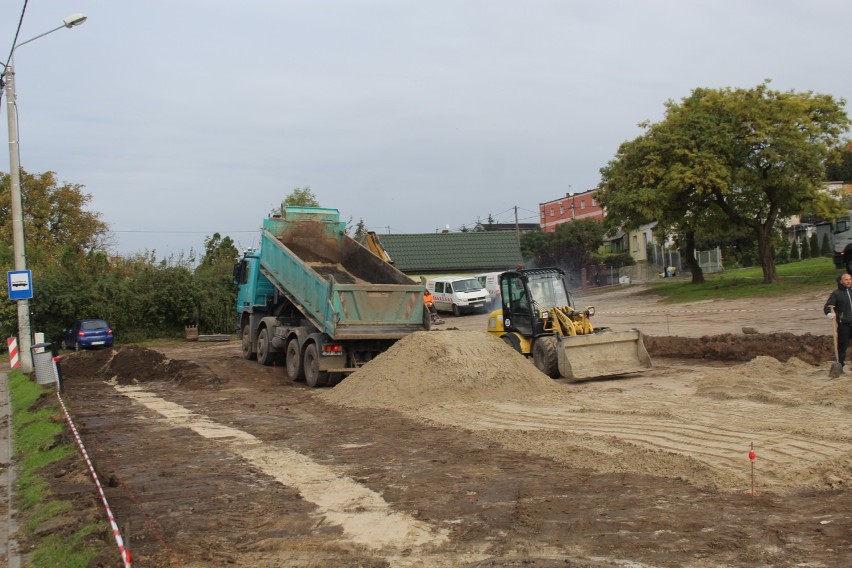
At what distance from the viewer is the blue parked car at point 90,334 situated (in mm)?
33688

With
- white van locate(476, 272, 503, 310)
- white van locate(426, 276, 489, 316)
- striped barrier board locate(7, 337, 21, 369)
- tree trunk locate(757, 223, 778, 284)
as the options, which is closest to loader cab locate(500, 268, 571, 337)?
striped barrier board locate(7, 337, 21, 369)

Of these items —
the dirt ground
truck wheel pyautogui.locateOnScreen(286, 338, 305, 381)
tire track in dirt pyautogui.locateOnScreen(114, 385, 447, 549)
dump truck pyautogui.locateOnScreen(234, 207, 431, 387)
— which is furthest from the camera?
truck wheel pyautogui.locateOnScreen(286, 338, 305, 381)

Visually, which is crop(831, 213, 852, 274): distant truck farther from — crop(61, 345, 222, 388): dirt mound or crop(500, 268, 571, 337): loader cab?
crop(61, 345, 222, 388): dirt mound

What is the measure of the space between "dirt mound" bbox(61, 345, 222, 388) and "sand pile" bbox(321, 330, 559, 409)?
206 inches

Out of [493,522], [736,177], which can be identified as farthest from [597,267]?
[493,522]

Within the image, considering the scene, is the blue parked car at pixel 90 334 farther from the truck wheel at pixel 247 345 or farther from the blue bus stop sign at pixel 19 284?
the truck wheel at pixel 247 345

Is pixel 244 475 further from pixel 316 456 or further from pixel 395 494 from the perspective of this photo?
pixel 395 494

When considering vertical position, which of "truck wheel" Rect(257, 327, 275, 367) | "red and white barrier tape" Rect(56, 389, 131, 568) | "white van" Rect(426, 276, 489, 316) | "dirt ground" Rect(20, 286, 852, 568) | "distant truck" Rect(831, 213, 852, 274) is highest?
"distant truck" Rect(831, 213, 852, 274)

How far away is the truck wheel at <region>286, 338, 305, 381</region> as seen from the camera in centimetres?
1764

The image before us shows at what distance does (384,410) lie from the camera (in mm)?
13242

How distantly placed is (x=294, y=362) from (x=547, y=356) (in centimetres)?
587

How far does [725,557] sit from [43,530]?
535 cm

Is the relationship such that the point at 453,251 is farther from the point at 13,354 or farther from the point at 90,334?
the point at 13,354

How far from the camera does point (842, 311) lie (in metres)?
12.8
